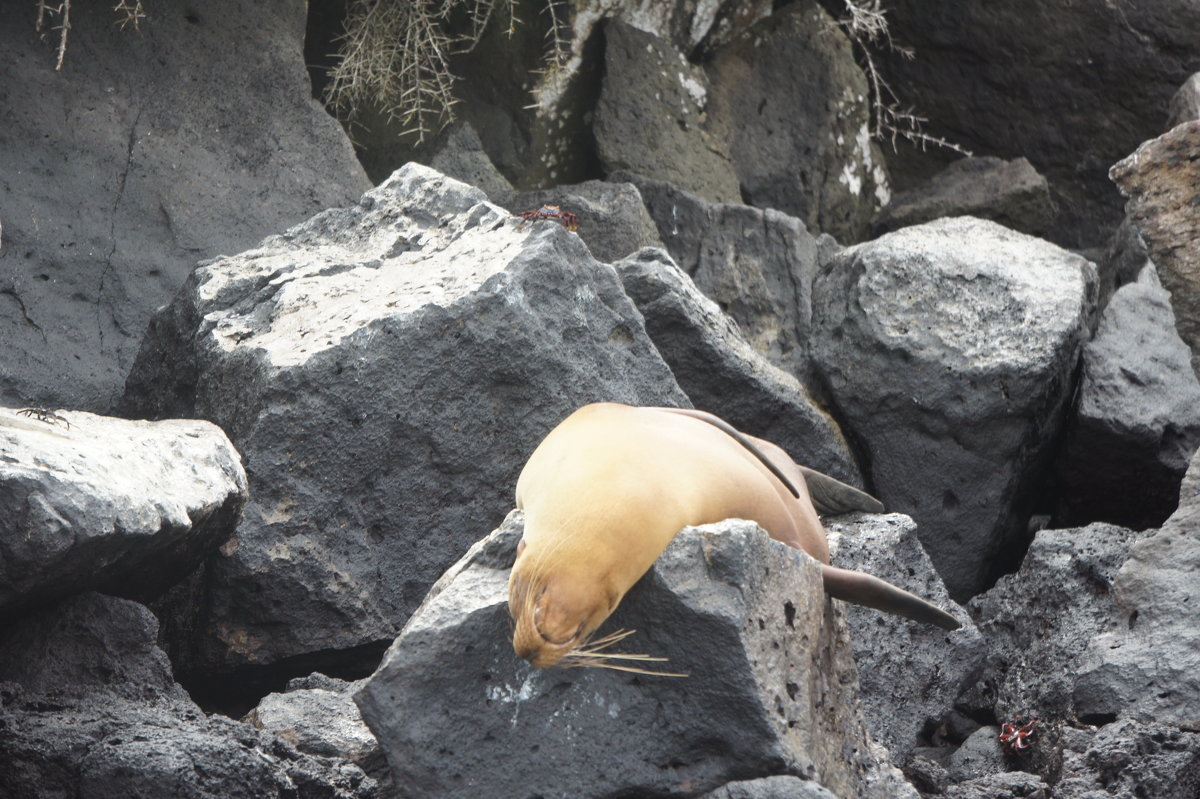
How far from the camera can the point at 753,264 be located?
589 centimetres

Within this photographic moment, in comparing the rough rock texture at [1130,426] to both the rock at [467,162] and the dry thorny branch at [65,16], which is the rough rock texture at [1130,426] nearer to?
the rock at [467,162]

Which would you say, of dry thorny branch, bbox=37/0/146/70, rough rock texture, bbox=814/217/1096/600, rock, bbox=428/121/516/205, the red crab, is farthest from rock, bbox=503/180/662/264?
the red crab

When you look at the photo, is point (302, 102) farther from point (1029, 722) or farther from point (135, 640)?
point (1029, 722)

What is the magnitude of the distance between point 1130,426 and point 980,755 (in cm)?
165

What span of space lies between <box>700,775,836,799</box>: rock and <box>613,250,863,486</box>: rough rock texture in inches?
88.8

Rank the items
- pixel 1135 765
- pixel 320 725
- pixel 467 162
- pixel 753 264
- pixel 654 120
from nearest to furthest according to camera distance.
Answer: pixel 1135 765
pixel 320 725
pixel 753 264
pixel 467 162
pixel 654 120

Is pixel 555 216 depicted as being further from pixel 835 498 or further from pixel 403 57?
pixel 835 498

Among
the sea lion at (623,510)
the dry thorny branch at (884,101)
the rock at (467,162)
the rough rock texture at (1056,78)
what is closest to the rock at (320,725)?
the sea lion at (623,510)

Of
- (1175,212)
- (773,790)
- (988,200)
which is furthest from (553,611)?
(988,200)

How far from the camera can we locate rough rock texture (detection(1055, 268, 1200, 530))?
5.17m

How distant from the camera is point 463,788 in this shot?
2.70 metres

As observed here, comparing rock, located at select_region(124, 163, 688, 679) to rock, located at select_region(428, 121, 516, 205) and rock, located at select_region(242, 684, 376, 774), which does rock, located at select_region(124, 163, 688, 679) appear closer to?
rock, located at select_region(242, 684, 376, 774)

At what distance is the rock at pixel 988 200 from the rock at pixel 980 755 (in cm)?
350

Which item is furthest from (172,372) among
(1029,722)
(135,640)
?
(1029,722)
